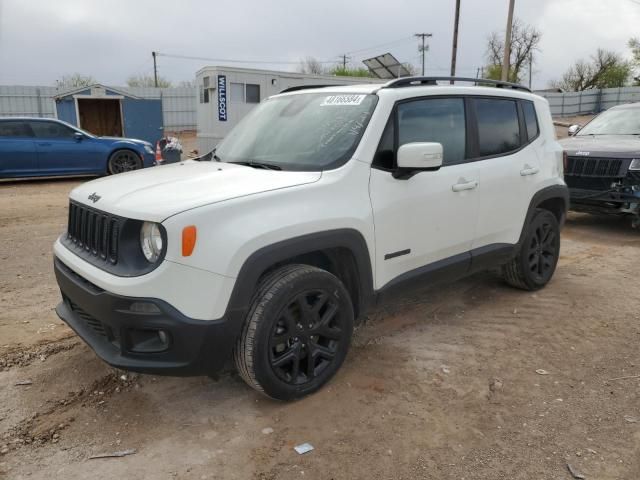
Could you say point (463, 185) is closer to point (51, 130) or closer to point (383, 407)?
point (383, 407)

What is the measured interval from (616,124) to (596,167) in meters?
A: 1.73

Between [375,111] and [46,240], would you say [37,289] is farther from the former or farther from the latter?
[375,111]

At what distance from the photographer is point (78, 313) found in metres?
3.20

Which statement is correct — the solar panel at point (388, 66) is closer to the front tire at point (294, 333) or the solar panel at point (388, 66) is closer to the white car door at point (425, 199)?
the white car door at point (425, 199)

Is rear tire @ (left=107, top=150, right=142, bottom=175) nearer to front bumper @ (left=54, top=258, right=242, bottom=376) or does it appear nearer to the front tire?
front bumper @ (left=54, top=258, right=242, bottom=376)

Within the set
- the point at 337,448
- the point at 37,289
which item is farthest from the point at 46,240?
the point at 337,448

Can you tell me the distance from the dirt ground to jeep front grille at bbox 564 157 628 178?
307 cm

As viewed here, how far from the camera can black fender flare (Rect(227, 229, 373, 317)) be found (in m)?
2.70

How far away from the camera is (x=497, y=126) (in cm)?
434

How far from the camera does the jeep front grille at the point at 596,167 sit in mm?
7078

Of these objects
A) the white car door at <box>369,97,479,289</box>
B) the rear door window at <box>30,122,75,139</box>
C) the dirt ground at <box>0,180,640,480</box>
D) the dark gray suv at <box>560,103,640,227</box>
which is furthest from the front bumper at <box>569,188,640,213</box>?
the rear door window at <box>30,122,75,139</box>

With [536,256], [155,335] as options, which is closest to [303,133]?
Answer: [155,335]

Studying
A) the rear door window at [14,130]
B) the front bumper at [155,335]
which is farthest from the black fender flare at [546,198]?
the rear door window at [14,130]

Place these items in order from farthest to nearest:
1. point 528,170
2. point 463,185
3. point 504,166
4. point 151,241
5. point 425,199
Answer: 1. point 528,170
2. point 504,166
3. point 463,185
4. point 425,199
5. point 151,241
